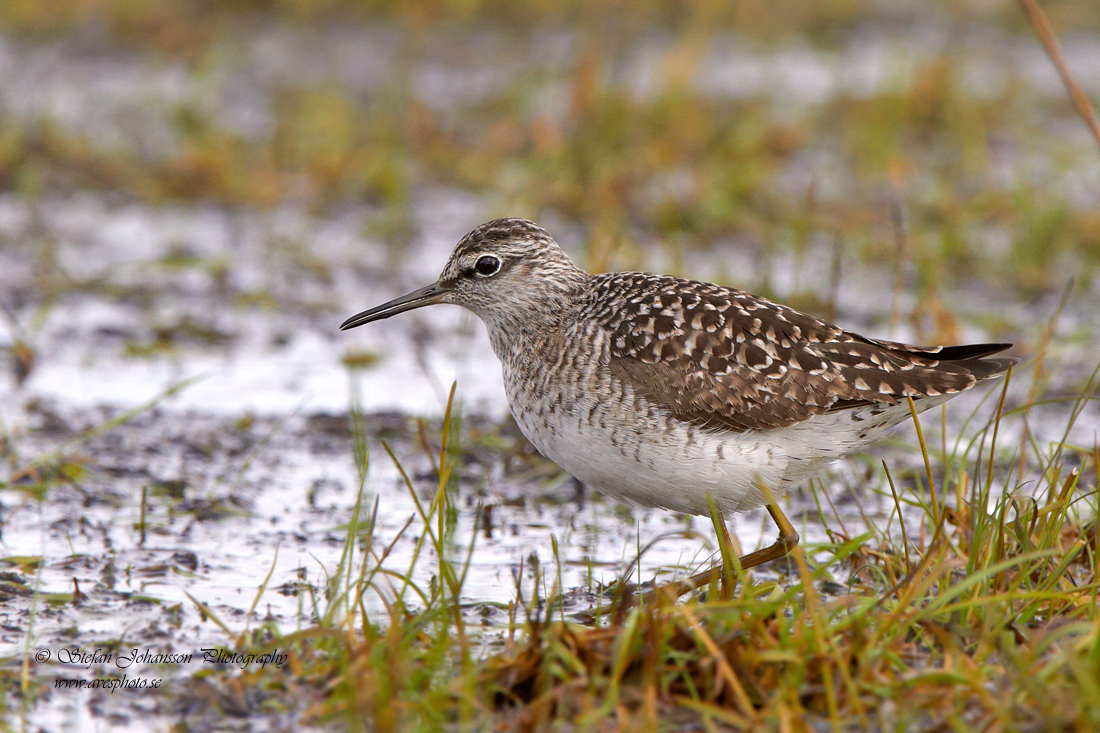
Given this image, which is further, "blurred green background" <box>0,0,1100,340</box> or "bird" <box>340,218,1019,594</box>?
"blurred green background" <box>0,0,1100,340</box>

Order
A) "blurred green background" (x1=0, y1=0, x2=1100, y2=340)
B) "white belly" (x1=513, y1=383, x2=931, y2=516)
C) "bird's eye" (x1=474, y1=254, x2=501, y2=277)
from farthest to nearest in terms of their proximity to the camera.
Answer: "blurred green background" (x1=0, y1=0, x2=1100, y2=340) → "bird's eye" (x1=474, y1=254, x2=501, y2=277) → "white belly" (x1=513, y1=383, x2=931, y2=516)

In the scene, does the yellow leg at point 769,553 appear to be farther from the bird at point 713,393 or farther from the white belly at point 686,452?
the white belly at point 686,452

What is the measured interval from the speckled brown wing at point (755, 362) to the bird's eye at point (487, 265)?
2.21ft

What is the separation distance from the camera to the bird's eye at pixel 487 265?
6.17 m

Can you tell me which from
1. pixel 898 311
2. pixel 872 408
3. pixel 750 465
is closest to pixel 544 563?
pixel 750 465

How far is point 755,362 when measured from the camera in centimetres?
541

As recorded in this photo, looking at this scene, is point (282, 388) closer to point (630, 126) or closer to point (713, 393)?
point (713, 393)

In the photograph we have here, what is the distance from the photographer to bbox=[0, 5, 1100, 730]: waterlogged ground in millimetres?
5215

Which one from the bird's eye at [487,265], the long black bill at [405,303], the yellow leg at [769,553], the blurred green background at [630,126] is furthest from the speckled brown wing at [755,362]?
the blurred green background at [630,126]

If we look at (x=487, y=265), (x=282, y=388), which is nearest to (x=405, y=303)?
(x=487, y=265)

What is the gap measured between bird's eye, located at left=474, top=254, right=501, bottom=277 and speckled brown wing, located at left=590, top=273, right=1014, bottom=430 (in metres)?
0.67

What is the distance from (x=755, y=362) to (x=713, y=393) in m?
0.24

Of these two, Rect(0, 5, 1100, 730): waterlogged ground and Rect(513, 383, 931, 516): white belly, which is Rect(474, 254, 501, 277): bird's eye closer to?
Rect(0, 5, 1100, 730): waterlogged ground

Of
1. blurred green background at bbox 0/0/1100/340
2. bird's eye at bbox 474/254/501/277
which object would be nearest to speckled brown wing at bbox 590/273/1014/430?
bird's eye at bbox 474/254/501/277
